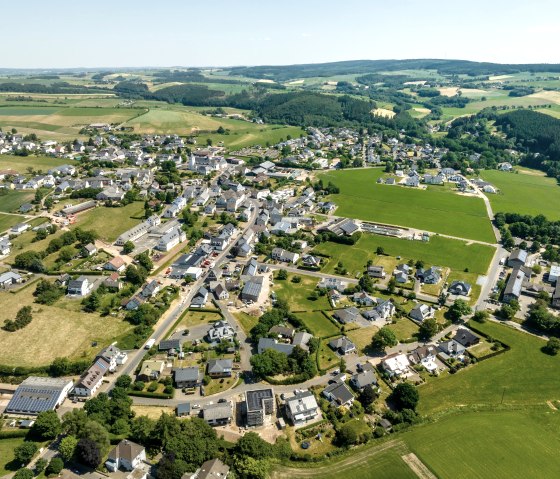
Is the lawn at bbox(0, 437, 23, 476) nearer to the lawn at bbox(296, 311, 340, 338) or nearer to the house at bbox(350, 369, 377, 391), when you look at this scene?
the house at bbox(350, 369, 377, 391)

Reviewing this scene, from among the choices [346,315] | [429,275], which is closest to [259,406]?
[346,315]

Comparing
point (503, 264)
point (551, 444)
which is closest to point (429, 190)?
point (503, 264)

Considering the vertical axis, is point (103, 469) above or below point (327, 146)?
below

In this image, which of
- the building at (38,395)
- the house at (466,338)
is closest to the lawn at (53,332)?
the building at (38,395)

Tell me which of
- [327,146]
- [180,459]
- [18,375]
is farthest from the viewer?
[327,146]

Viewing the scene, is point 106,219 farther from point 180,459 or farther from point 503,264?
point 503,264

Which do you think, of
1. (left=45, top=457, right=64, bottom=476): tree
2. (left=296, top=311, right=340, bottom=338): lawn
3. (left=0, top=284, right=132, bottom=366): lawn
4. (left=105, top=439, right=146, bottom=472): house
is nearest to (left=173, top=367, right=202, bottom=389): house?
(left=105, top=439, right=146, bottom=472): house

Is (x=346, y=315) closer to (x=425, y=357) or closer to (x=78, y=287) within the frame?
(x=425, y=357)
